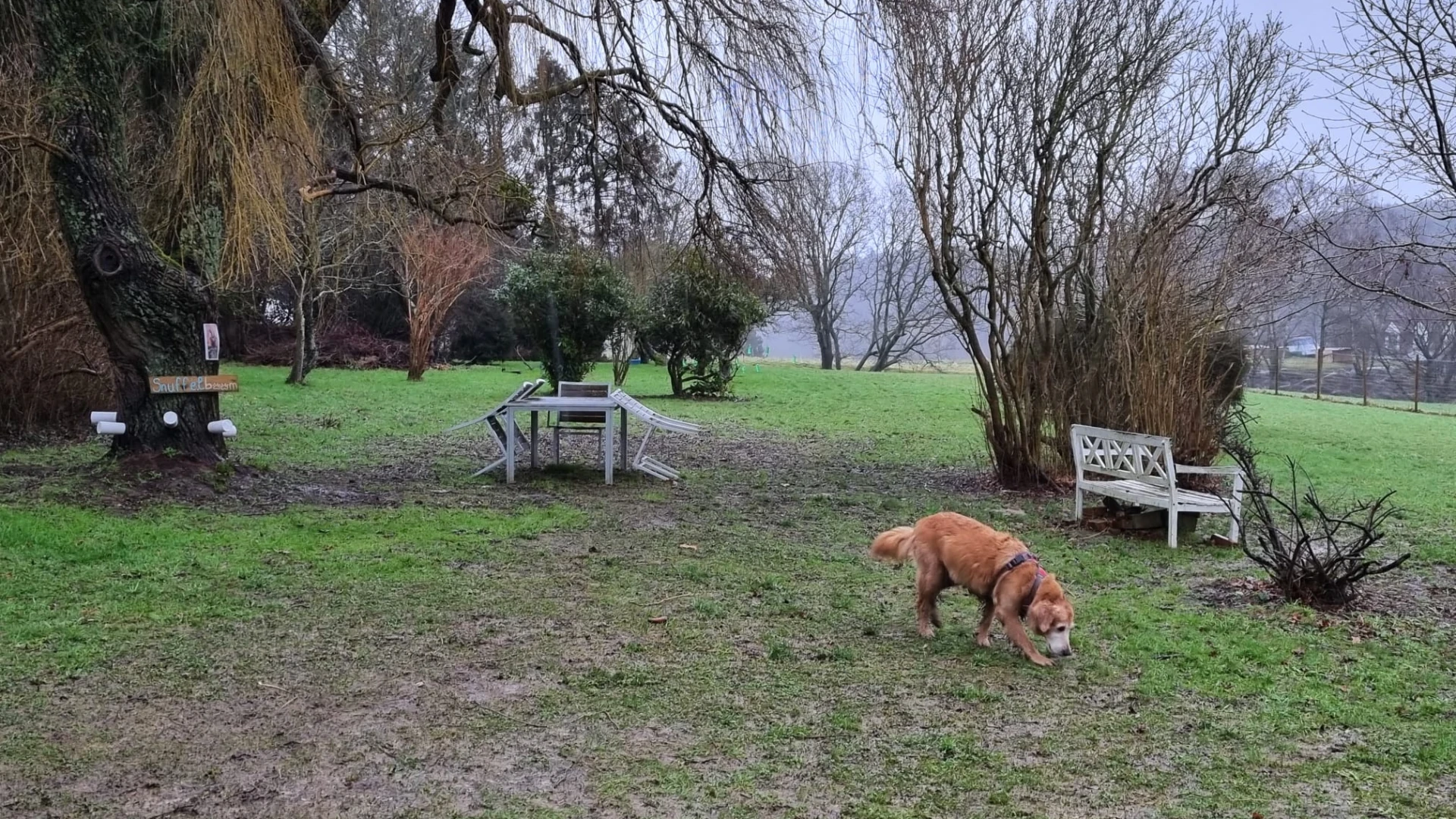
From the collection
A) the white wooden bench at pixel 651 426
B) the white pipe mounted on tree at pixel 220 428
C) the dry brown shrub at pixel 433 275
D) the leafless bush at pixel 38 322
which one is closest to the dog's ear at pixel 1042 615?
the white wooden bench at pixel 651 426

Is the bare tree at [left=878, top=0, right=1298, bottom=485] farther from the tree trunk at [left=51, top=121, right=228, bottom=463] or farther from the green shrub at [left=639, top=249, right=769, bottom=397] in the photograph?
the green shrub at [left=639, top=249, right=769, bottom=397]

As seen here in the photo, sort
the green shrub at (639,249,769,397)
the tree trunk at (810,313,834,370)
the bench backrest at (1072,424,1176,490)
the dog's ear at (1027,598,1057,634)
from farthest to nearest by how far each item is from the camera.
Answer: the tree trunk at (810,313,834,370), the green shrub at (639,249,769,397), the bench backrest at (1072,424,1176,490), the dog's ear at (1027,598,1057,634)

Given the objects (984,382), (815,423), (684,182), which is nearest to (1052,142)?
(984,382)

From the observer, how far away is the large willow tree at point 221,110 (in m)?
5.78

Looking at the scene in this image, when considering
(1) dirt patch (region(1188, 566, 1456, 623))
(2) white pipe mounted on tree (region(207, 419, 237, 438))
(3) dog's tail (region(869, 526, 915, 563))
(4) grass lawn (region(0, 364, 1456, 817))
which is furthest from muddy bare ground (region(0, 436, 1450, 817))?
(2) white pipe mounted on tree (region(207, 419, 237, 438))

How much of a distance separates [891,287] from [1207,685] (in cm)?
4431

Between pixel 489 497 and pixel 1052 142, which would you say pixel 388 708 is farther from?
pixel 1052 142

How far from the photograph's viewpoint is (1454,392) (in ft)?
85.4

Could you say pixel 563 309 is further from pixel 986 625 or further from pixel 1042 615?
pixel 1042 615

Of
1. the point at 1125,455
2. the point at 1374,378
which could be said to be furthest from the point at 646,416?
the point at 1374,378

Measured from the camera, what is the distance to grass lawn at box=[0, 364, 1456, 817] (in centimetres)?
269

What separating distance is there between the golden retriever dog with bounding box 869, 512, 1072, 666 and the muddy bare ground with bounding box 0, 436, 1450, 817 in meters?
0.17

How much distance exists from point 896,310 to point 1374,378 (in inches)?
938

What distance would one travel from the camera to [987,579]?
13.1 feet
